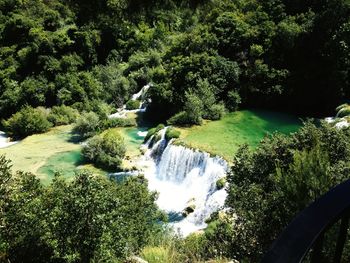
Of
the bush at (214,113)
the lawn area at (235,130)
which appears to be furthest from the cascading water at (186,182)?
the bush at (214,113)

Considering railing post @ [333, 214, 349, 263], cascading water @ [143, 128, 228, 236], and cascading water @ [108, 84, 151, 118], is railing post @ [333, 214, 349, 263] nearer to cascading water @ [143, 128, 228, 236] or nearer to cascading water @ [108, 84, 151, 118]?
cascading water @ [143, 128, 228, 236]

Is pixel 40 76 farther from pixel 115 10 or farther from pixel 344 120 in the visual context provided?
pixel 115 10

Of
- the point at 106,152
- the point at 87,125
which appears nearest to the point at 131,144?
the point at 106,152

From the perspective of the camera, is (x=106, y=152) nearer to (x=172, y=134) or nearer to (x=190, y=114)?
(x=172, y=134)

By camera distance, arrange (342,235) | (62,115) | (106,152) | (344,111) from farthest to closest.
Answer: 1. (62,115)
2. (344,111)
3. (106,152)
4. (342,235)

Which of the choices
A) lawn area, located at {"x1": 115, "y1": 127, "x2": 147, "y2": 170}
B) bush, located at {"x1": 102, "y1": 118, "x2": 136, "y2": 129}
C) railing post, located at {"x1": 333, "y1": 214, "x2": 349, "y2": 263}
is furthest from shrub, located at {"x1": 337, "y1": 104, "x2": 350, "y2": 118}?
railing post, located at {"x1": 333, "y1": 214, "x2": 349, "y2": 263}

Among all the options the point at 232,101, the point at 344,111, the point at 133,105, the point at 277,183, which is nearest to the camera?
the point at 277,183
